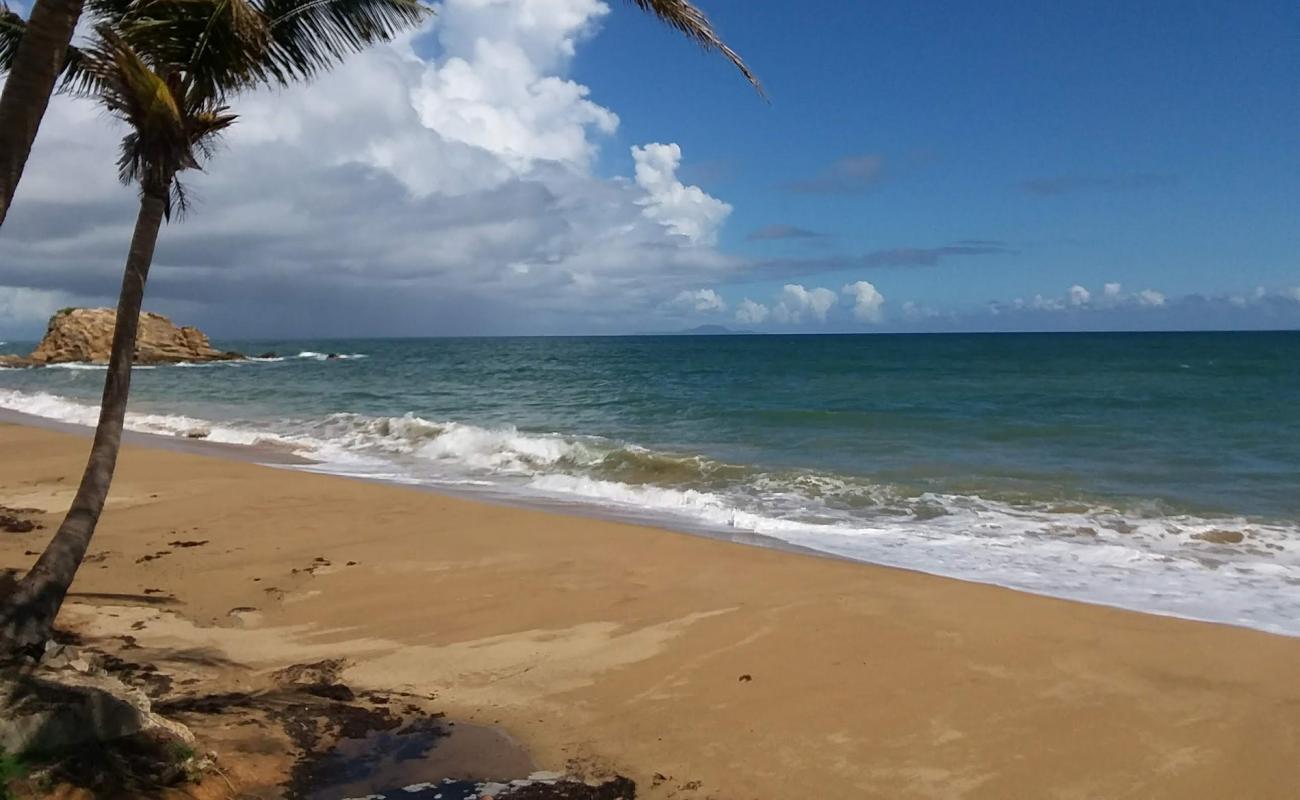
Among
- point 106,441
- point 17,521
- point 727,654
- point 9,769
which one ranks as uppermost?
point 106,441

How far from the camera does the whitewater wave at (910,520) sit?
27.4ft

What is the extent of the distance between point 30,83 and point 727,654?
16.6 feet

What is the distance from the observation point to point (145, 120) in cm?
461

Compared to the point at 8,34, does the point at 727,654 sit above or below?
below

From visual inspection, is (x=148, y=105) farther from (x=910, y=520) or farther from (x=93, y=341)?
(x=93, y=341)

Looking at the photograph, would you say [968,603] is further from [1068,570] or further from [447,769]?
[447,769]

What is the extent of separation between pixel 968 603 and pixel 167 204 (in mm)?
6486

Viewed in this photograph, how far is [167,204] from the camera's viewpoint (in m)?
4.82

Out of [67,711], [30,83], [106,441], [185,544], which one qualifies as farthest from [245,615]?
[30,83]

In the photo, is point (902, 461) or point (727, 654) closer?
point (727, 654)

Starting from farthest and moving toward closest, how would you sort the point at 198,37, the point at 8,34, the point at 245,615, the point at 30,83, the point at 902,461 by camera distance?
1. the point at 902,461
2. the point at 245,615
3. the point at 8,34
4. the point at 198,37
5. the point at 30,83

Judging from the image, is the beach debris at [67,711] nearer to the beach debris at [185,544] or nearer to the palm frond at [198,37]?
the palm frond at [198,37]

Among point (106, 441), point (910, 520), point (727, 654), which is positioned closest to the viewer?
point (106, 441)

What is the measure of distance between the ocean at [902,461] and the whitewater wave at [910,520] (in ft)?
0.15
